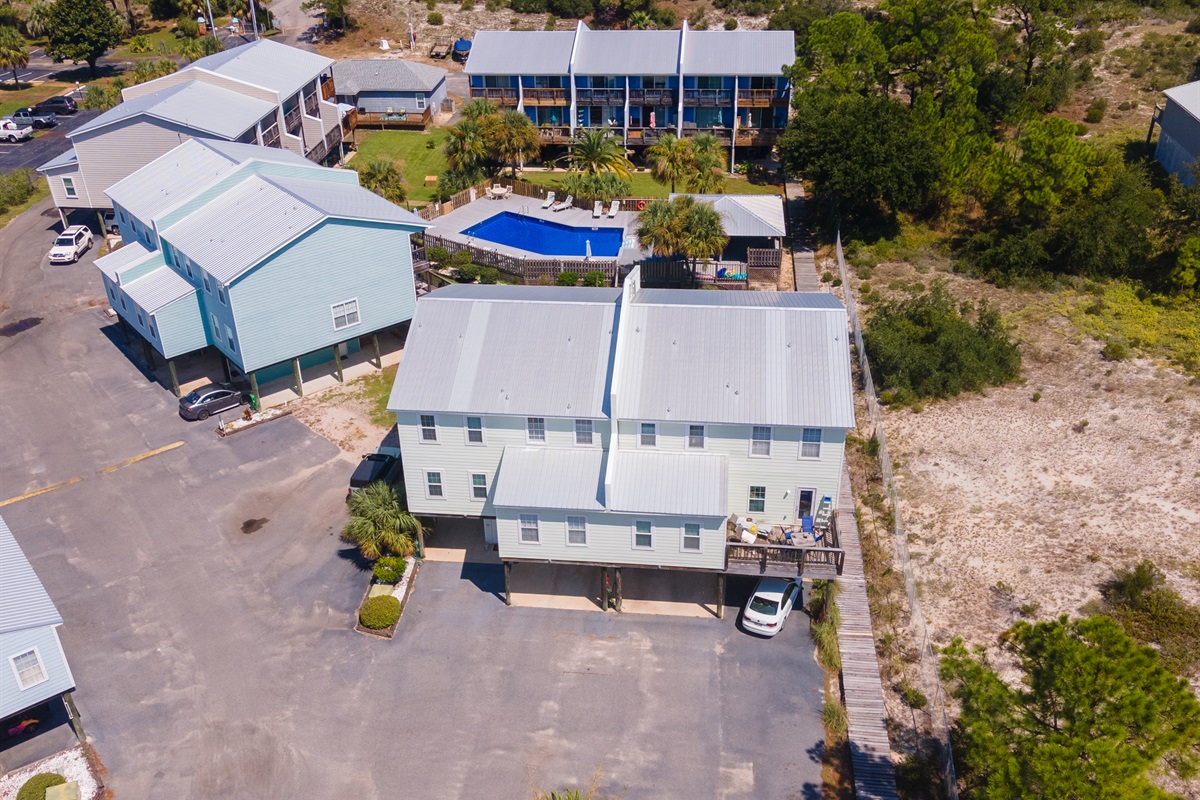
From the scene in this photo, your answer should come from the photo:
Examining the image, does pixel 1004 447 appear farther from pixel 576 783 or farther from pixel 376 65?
pixel 376 65

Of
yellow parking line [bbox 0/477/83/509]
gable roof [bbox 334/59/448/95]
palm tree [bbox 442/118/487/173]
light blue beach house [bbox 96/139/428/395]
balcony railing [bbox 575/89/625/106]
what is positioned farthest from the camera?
gable roof [bbox 334/59/448/95]

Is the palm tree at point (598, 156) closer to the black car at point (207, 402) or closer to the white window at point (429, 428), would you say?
the black car at point (207, 402)

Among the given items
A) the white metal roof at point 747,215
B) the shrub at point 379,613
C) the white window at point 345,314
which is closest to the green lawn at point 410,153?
the white metal roof at point 747,215

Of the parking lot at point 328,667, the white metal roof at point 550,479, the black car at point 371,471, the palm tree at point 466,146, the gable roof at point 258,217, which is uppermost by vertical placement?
the gable roof at point 258,217

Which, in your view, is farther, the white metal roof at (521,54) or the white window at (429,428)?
the white metal roof at (521,54)

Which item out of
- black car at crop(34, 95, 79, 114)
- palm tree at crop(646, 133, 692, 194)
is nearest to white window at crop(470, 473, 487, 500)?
palm tree at crop(646, 133, 692, 194)

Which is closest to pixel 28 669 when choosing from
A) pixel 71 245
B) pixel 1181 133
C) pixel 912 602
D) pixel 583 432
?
pixel 583 432

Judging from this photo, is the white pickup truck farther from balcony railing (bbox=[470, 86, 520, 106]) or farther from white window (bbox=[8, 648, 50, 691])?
white window (bbox=[8, 648, 50, 691])
